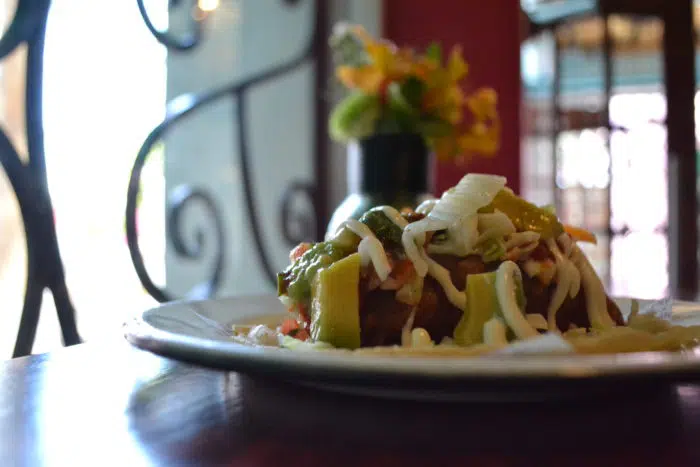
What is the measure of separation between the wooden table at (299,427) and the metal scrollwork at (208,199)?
73 centimetres

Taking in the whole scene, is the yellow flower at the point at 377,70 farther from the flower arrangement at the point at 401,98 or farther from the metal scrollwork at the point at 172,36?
the metal scrollwork at the point at 172,36

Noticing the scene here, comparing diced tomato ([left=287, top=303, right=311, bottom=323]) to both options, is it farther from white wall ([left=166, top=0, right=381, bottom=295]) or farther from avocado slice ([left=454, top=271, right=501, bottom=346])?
white wall ([left=166, top=0, right=381, bottom=295])

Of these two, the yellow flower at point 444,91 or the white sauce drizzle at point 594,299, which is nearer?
the white sauce drizzle at point 594,299

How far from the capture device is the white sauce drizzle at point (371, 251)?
1.92 feet

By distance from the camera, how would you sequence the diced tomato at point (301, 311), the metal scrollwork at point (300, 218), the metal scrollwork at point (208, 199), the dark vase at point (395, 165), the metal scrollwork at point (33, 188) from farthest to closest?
1. the metal scrollwork at point (300, 218)
2. the dark vase at point (395, 165)
3. the metal scrollwork at point (208, 199)
4. the metal scrollwork at point (33, 188)
5. the diced tomato at point (301, 311)

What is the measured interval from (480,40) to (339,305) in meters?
2.36

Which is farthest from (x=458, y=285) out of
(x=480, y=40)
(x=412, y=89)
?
(x=480, y=40)

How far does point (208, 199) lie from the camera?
1.55m

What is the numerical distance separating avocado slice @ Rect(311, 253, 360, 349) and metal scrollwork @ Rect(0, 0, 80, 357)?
1.96 ft

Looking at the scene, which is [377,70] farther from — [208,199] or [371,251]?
[371,251]

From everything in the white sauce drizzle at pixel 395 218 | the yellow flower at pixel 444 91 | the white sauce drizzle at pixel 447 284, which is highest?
the yellow flower at pixel 444 91

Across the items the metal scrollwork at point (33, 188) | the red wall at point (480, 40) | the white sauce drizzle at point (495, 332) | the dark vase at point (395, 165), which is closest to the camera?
the white sauce drizzle at point (495, 332)

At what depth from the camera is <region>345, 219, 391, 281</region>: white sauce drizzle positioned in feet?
1.92

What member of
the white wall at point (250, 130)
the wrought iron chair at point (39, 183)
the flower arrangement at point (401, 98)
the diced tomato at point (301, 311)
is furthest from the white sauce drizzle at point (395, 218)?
the white wall at point (250, 130)
